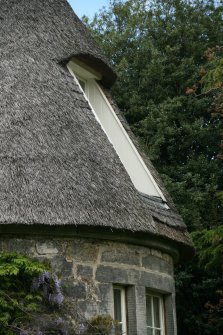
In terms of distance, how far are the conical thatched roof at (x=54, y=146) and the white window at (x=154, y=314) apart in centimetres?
83

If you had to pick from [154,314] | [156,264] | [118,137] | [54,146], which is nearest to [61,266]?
[54,146]

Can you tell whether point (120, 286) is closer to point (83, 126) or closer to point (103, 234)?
point (103, 234)

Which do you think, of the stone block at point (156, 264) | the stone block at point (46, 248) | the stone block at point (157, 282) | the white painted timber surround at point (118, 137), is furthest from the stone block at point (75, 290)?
the white painted timber surround at point (118, 137)

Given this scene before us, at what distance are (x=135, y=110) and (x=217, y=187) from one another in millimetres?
3097

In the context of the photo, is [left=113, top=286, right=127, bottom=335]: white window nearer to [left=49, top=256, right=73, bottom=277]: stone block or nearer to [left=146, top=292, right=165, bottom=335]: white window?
[left=146, top=292, right=165, bottom=335]: white window

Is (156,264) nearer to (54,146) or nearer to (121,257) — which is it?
(121,257)

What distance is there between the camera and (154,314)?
35.1ft

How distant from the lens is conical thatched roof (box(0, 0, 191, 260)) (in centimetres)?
924

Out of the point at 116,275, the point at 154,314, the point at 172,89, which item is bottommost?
the point at 154,314

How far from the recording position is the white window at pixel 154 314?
1049 centimetres

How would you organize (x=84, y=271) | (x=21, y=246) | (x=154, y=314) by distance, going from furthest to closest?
1. (x=154, y=314)
2. (x=84, y=271)
3. (x=21, y=246)

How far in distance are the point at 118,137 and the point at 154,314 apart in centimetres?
289

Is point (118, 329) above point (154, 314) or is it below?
below

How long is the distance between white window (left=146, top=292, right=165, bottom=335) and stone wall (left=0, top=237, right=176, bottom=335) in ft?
1.18
